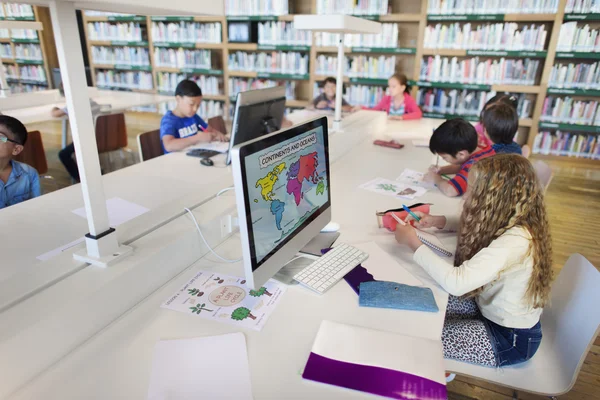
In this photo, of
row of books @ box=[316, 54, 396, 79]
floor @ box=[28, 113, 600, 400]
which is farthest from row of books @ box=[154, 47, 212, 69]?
row of books @ box=[316, 54, 396, 79]

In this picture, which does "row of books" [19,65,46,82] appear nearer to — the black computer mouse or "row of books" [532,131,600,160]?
the black computer mouse

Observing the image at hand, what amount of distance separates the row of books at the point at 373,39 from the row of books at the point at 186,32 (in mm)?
1630

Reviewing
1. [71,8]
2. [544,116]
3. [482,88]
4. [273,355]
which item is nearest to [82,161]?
[71,8]

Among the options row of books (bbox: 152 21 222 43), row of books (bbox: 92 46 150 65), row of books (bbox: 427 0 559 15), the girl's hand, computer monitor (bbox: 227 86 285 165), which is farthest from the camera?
row of books (bbox: 92 46 150 65)

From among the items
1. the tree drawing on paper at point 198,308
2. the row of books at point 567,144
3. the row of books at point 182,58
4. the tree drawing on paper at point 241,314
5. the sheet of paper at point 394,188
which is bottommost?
the row of books at point 567,144

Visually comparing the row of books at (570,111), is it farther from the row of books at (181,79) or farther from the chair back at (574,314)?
the row of books at (181,79)

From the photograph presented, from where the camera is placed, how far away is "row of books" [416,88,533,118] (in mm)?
4793

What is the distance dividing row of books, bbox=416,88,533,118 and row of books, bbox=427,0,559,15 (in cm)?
88

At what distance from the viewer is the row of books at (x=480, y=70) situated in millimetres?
4598

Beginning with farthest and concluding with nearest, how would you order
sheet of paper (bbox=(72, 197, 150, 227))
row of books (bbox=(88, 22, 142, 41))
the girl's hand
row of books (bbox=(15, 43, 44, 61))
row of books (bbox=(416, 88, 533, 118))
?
row of books (bbox=(15, 43, 44, 61))
row of books (bbox=(88, 22, 142, 41))
row of books (bbox=(416, 88, 533, 118))
sheet of paper (bbox=(72, 197, 150, 227))
the girl's hand

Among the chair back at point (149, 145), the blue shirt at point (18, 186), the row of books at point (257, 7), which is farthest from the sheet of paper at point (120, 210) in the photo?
the row of books at point (257, 7)

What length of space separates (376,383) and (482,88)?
4.70 metres

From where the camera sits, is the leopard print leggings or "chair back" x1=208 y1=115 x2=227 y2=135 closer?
the leopard print leggings

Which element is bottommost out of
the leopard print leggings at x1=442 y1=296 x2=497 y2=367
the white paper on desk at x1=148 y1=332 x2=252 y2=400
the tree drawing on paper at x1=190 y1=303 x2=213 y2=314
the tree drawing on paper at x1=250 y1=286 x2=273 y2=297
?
the leopard print leggings at x1=442 y1=296 x2=497 y2=367
